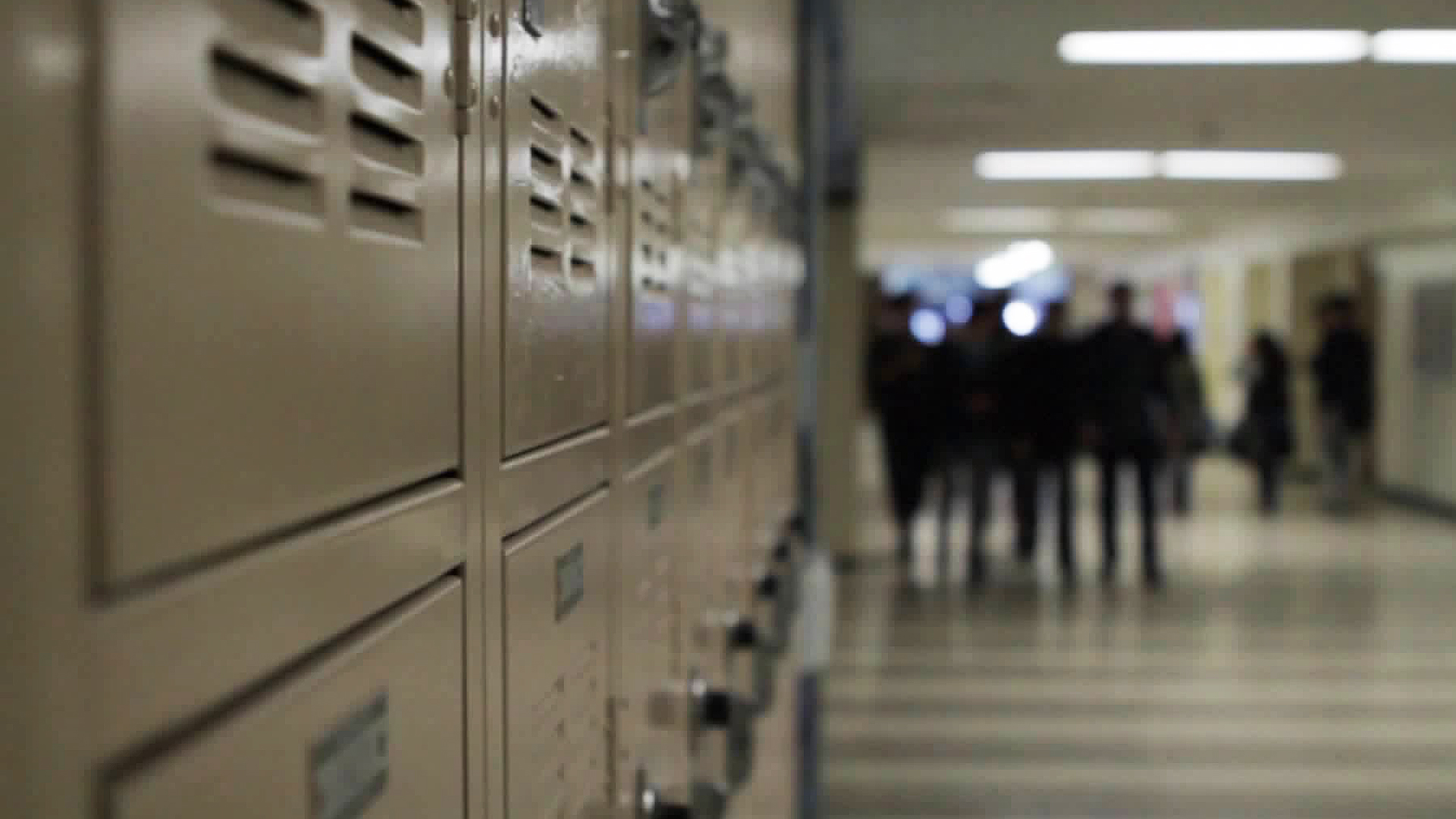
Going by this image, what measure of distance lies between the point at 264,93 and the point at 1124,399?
23.5 feet

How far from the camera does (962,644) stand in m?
6.14

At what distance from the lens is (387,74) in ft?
1.86

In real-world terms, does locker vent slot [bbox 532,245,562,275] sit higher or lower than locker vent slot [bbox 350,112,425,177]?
lower

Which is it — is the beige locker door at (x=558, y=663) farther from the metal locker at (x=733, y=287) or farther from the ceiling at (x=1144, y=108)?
the ceiling at (x=1144, y=108)

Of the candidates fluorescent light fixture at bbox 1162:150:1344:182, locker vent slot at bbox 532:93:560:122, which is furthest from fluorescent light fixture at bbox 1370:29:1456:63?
locker vent slot at bbox 532:93:560:122

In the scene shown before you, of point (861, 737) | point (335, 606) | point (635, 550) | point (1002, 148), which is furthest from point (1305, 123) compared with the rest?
point (335, 606)

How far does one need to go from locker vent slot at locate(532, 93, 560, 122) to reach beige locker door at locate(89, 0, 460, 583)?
0.19 meters

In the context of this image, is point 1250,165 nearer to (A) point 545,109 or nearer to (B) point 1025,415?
(B) point 1025,415

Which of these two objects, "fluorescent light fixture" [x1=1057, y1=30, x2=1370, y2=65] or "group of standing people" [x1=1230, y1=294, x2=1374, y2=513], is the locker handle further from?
"group of standing people" [x1=1230, y1=294, x2=1374, y2=513]

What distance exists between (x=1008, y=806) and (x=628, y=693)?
3096 millimetres

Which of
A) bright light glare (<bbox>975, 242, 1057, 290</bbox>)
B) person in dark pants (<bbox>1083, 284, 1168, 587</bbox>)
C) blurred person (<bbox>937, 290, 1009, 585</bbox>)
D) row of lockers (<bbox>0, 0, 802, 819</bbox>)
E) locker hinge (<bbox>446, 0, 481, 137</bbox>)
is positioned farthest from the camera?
bright light glare (<bbox>975, 242, 1057, 290</bbox>)

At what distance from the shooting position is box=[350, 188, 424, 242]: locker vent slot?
20.9 inches

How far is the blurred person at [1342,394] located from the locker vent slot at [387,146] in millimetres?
10557

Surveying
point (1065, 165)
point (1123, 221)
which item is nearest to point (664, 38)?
point (1065, 165)
